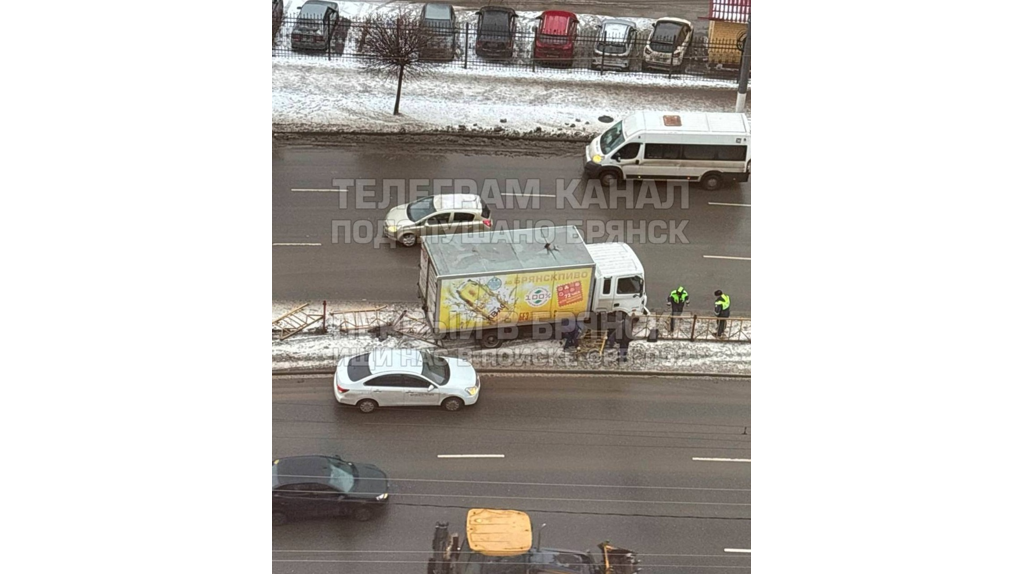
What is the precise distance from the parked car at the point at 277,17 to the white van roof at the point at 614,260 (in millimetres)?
13711

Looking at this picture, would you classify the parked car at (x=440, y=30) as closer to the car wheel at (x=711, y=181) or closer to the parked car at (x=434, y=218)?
the parked car at (x=434, y=218)

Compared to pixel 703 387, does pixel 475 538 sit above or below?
below

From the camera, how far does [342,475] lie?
24.7 meters

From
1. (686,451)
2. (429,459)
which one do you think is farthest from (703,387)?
(429,459)

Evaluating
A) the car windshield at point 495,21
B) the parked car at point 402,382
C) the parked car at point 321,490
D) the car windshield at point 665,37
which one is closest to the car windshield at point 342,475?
the parked car at point 321,490

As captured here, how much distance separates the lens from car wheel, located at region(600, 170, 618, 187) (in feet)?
109

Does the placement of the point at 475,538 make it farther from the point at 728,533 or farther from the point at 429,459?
the point at 728,533

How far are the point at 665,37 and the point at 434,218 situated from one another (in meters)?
11.8

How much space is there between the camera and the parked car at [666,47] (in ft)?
122

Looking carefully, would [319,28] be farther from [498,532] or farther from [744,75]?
[498,532]

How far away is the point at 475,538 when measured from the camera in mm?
23359

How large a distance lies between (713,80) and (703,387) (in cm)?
1304

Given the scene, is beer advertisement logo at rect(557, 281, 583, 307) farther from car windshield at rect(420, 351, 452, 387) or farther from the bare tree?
the bare tree

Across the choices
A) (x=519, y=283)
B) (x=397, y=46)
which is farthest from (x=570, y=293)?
(x=397, y=46)
